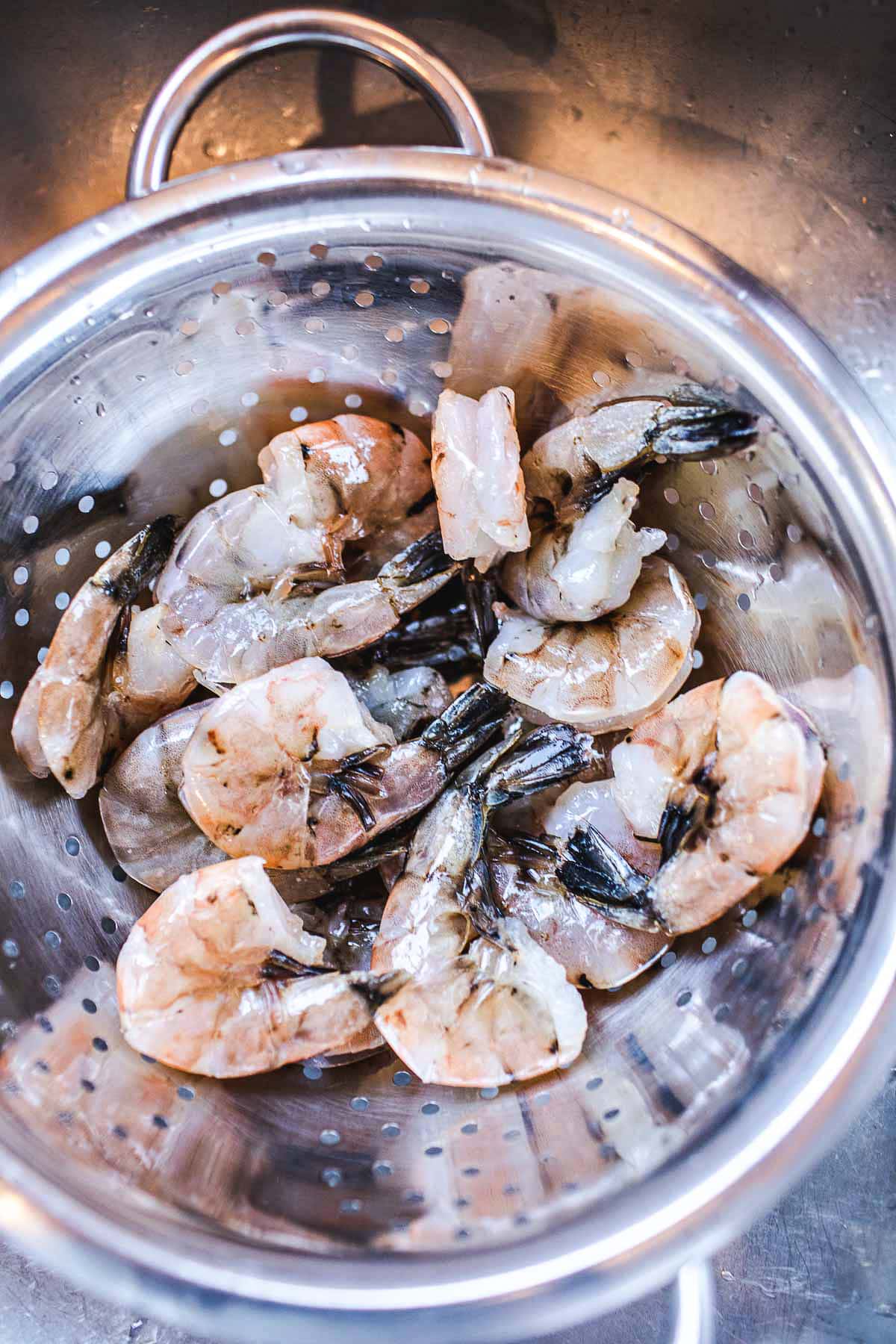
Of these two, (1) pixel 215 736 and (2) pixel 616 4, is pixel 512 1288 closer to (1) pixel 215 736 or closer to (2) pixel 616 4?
(1) pixel 215 736

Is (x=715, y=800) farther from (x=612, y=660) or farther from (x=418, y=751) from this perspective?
(x=418, y=751)

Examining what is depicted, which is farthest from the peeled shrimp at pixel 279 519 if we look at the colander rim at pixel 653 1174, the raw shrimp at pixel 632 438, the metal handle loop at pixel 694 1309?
the metal handle loop at pixel 694 1309

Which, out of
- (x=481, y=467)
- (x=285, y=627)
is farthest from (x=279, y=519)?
(x=481, y=467)

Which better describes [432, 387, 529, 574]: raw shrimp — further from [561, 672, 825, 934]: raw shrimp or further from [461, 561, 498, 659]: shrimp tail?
[561, 672, 825, 934]: raw shrimp

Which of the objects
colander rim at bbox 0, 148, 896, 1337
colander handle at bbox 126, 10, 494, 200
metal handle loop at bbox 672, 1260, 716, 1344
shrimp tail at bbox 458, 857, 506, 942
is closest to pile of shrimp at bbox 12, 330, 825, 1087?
shrimp tail at bbox 458, 857, 506, 942

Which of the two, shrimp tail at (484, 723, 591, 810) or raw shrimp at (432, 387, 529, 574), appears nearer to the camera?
raw shrimp at (432, 387, 529, 574)

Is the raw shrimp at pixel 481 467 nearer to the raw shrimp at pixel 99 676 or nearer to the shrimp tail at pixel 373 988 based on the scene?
the raw shrimp at pixel 99 676

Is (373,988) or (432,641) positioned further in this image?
(432,641)
